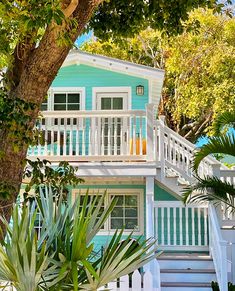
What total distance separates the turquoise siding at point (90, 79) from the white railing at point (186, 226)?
4334mm

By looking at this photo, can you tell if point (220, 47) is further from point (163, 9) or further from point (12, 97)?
point (12, 97)

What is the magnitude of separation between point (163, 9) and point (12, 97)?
3.66m

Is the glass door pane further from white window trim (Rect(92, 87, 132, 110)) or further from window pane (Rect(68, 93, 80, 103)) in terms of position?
window pane (Rect(68, 93, 80, 103))

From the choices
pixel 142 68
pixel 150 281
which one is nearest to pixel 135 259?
pixel 150 281

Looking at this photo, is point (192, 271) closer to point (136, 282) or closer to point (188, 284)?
point (188, 284)

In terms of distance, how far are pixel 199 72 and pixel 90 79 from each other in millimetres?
8955

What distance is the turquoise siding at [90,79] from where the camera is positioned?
14602mm

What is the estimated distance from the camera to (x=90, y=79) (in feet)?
48.4

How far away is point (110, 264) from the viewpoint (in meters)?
3.81

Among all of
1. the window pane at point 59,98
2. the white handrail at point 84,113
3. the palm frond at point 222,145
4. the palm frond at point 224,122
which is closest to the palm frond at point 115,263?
the palm frond at point 222,145

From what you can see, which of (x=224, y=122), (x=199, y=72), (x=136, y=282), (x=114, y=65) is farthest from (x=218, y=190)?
(x=199, y=72)

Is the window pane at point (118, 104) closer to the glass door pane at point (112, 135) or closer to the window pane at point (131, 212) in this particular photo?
the glass door pane at point (112, 135)

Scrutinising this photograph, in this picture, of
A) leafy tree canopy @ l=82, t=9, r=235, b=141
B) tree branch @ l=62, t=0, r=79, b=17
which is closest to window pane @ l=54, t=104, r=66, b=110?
leafy tree canopy @ l=82, t=9, r=235, b=141

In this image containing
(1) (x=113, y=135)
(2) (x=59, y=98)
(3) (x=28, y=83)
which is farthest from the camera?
(2) (x=59, y=98)
